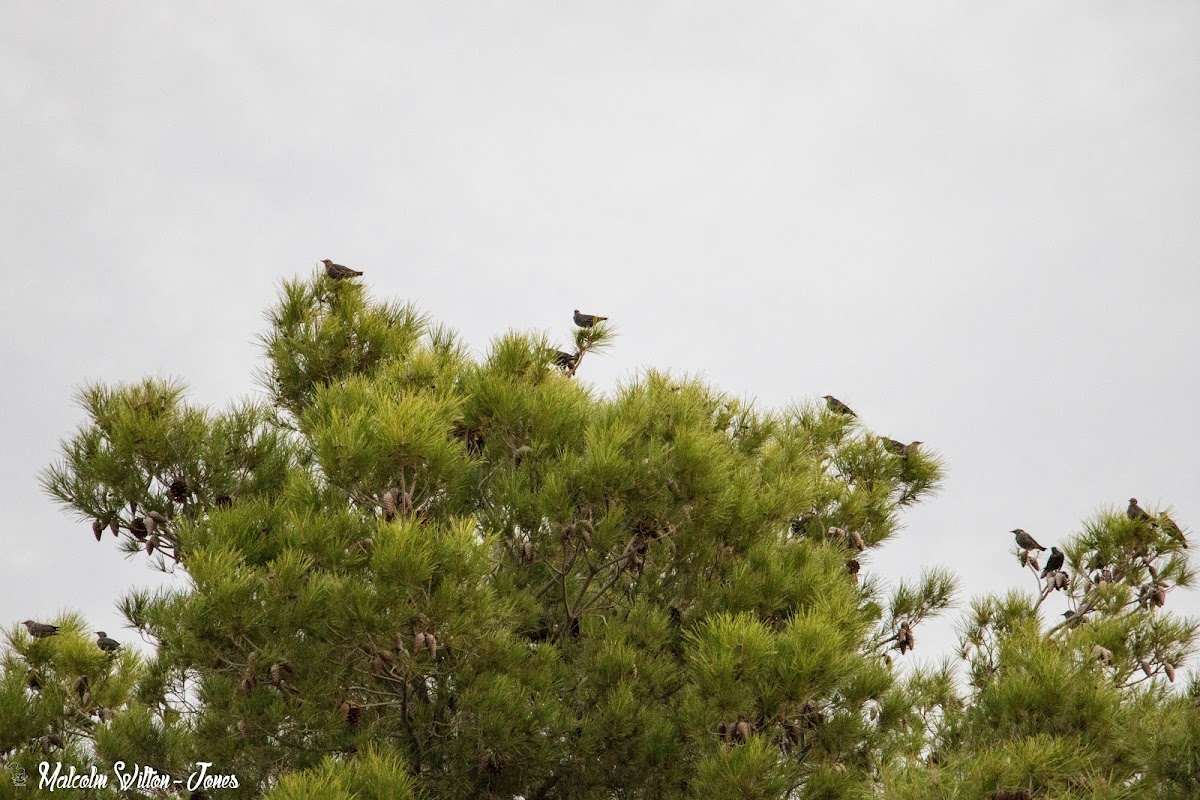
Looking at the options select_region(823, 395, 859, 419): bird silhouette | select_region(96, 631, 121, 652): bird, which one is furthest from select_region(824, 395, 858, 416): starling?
select_region(96, 631, 121, 652): bird

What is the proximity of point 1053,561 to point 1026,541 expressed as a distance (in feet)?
0.44

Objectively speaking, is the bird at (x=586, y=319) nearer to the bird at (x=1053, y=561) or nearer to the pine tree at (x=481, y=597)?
the pine tree at (x=481, y=597)

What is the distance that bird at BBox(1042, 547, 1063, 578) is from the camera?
4.86 meters

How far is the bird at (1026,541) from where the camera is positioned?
492 cm

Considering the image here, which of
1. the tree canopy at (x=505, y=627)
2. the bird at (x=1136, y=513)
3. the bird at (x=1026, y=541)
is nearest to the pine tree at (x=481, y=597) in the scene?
the tree canopy at (x=505, y=627)

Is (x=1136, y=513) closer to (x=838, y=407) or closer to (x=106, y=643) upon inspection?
(x=838, y=407)

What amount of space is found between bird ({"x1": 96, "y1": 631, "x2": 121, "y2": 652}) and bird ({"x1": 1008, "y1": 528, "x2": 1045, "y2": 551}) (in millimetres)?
3804

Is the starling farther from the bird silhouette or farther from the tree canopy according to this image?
the tree canopy

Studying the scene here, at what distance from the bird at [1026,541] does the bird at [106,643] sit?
3.80 meters

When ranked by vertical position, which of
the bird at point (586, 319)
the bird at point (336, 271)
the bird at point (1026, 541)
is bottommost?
the bird at point (1026, 541)

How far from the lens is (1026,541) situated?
16.2 ft

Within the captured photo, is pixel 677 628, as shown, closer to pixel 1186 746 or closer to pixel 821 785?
pixel 821 785

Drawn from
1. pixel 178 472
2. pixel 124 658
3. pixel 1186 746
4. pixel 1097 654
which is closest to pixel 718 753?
pixel 1186 746

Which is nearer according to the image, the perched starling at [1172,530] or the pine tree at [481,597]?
the pine tree at [481,597]
